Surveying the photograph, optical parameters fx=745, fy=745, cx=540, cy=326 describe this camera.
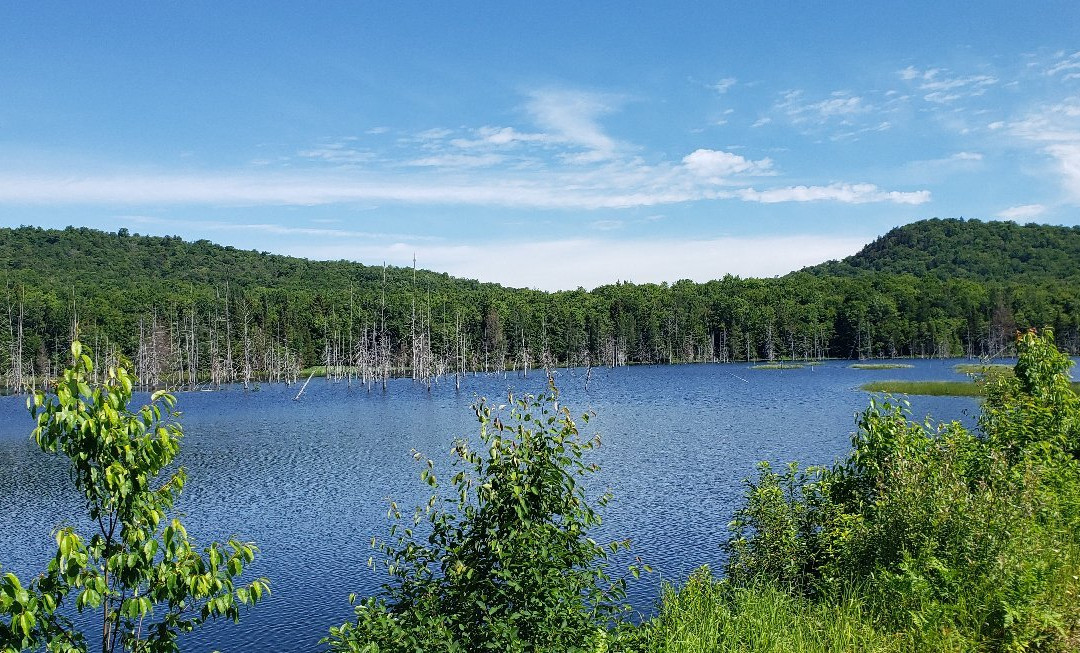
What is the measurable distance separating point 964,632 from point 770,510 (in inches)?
292

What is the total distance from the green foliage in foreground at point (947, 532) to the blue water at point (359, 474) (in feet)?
13.7

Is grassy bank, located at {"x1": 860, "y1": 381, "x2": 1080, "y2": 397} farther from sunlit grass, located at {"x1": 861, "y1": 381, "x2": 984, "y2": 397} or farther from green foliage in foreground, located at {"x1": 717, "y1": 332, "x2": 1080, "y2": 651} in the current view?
green foliage in foreground, located at {"x1": 717, "y1": 332, "x2": 1080, "y2": 651}

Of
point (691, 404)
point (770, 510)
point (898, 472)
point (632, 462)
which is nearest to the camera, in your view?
point (898, 472)

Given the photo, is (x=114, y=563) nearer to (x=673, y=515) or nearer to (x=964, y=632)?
(x=964, y=632)

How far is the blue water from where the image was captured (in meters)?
28.4

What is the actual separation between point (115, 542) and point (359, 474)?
42861mm

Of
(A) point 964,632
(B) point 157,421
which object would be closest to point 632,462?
(A) point 964,632

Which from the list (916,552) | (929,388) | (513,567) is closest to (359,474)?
(916,552)

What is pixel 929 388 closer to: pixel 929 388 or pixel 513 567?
pixel 929 388

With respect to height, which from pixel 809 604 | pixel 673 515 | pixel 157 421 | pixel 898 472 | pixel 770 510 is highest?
pixel 157 421

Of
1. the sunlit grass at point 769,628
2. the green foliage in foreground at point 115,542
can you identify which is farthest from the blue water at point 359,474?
the sunlit grass at point 769,628

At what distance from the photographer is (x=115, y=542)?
888 centimetres

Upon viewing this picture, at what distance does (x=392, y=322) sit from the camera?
7520 inches

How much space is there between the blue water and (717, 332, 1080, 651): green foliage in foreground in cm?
416
